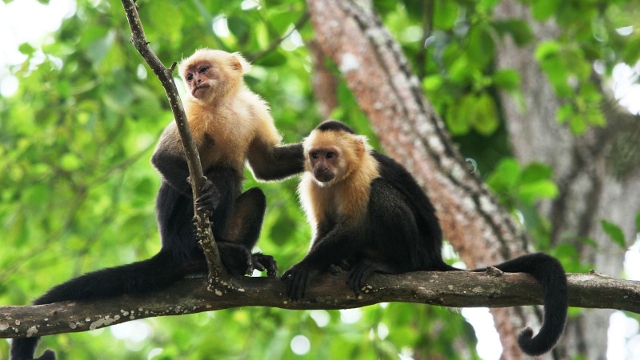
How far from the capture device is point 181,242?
3949mm

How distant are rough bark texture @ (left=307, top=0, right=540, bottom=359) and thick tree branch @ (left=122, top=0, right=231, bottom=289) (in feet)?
7.55

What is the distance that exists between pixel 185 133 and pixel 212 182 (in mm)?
747

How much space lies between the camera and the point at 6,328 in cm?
333

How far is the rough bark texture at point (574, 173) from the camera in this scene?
261 inches

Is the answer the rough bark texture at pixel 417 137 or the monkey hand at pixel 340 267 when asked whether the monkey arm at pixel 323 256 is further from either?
the rough bark texture at pixel 417 137

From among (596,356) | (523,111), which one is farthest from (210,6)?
(596,356)

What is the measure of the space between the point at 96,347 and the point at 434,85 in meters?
7.54

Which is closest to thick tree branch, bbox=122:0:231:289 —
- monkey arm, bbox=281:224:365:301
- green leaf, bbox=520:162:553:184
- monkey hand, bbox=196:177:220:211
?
monkey hand, bbox=196:177:220:211

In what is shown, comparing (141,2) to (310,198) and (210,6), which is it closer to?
(210,6)

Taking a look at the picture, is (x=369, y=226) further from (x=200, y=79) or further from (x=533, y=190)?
(x=533, y=190)

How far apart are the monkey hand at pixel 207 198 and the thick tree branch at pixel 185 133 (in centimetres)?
3

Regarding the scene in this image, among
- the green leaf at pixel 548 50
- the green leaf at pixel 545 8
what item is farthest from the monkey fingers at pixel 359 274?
the green leaf at pixel 548 50

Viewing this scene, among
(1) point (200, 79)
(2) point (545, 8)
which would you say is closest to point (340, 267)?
(1) point (200, 79)

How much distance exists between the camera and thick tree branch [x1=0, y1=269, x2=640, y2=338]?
3.42 m
